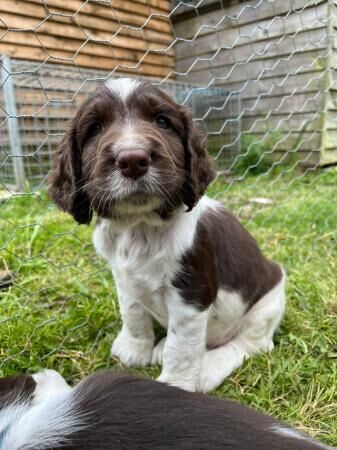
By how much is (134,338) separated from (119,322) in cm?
34

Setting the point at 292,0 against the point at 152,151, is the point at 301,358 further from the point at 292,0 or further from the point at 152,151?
the point at 292,0

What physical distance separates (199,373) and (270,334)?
470 mm

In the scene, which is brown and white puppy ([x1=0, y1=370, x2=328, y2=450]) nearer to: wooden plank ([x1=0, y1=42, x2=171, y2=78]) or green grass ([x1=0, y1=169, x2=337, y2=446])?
green grass ([x1=0, y1=169, x2=337, y2=446])

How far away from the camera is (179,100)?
6.31 meters

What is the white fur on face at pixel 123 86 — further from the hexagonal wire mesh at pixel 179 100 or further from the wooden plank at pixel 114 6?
the wooden plank at pixel 114 6

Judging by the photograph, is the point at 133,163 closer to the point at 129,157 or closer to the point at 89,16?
the point at 129,157

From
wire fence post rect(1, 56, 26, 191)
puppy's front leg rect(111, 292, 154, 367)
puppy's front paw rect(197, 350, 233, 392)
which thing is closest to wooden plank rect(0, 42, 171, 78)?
wire fence post rect(1, 56, 26, 191)

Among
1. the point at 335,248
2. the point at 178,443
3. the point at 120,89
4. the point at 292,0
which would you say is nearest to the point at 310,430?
the point at 178,443

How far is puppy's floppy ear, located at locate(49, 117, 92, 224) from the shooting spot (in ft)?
5.75

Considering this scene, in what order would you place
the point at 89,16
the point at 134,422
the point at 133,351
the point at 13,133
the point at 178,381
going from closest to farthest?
the point at 134,422, the point at 178,381, the point at 133,351, the point at 13,133, the point at 89,16

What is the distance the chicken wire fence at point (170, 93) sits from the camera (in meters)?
2.42

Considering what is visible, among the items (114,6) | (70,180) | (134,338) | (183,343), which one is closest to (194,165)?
(70,180)

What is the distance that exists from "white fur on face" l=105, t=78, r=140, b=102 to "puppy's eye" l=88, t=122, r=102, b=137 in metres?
0.14

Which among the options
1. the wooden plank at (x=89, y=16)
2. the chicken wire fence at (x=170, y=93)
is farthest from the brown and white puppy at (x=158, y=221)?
the wooden plank at (x=89, y=16)
